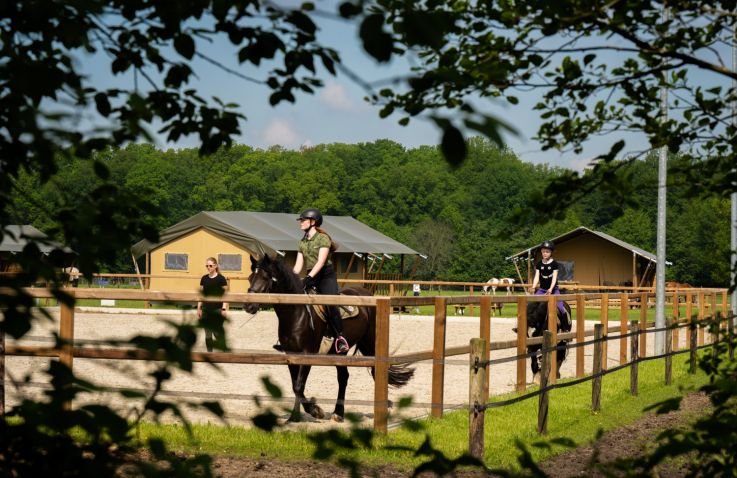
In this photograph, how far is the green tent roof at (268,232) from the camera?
43438 millimetres

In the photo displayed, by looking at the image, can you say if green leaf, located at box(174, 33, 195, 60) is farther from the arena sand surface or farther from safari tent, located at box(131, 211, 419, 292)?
safari tent, located at box(131, 211, 419, 292)

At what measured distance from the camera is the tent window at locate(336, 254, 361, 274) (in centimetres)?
4925

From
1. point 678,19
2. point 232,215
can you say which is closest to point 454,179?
point 232,215

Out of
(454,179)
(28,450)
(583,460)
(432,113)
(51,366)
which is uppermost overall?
(454,179)

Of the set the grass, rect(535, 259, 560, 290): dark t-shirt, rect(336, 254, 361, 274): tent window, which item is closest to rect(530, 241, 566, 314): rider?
rect(535, 259, 560, 290): dark t-shirt

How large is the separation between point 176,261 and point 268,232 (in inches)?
157

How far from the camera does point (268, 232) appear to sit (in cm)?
4522

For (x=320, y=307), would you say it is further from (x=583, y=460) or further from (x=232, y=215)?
(x=232, y=215)

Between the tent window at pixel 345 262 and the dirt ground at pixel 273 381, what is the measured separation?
20845mm

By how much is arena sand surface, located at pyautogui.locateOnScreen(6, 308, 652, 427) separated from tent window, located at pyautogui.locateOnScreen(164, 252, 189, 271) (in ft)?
53.8

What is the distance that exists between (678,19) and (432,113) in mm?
2607

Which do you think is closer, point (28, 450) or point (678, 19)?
point (28, 450)

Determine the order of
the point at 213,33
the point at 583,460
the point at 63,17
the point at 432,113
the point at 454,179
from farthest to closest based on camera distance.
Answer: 1. the point at 454,179
2. the point at 583,460
3. the point at 213,33
4. the point at 63,17
5. the point at 432,113

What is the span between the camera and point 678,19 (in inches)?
173
